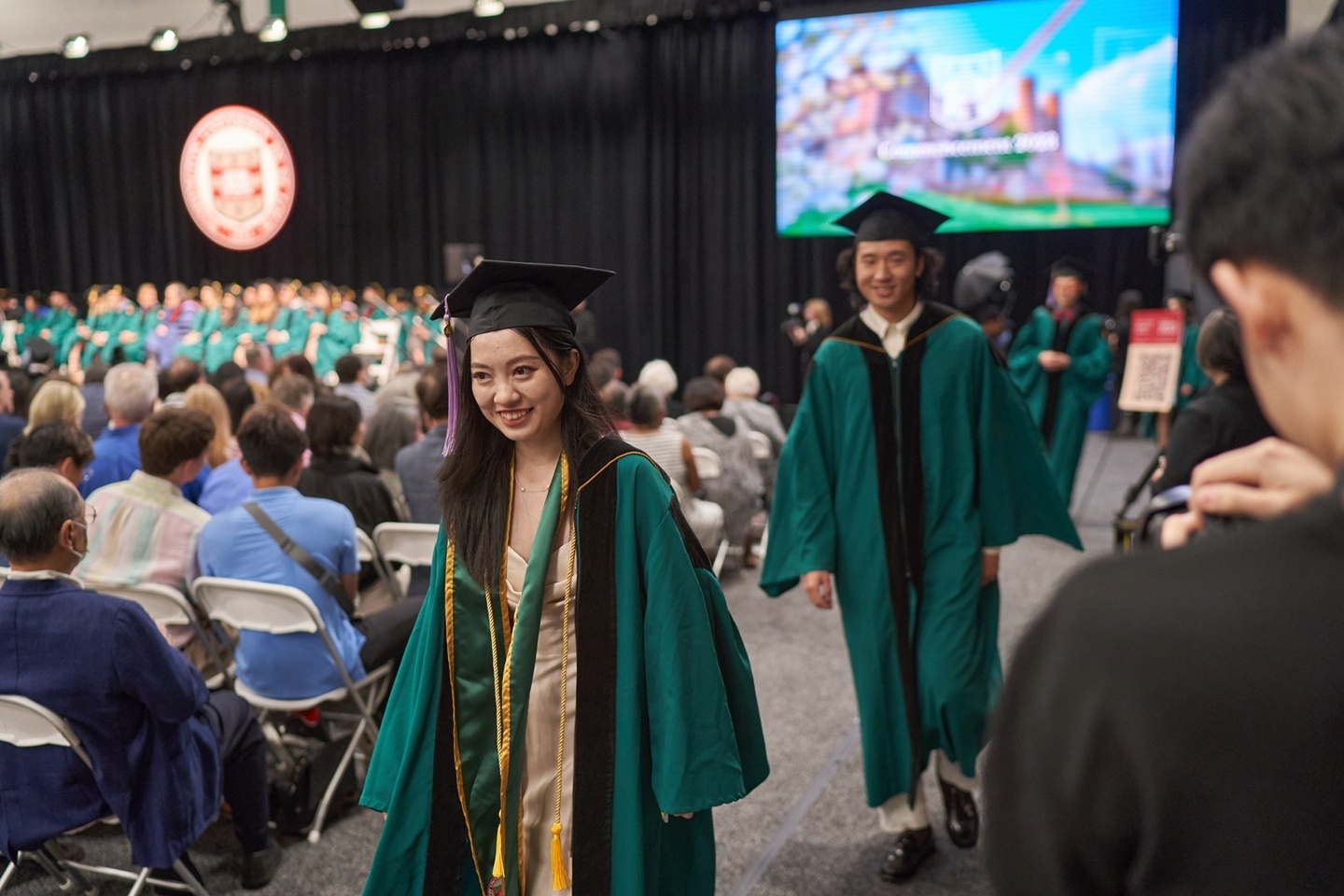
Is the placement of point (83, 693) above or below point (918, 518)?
below

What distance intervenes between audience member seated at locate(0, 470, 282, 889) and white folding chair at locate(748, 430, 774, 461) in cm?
414

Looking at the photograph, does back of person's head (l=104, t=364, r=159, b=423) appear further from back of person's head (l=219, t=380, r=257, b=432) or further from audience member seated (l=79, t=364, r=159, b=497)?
back of person's head (l=219, t=380, r=257, b=432)

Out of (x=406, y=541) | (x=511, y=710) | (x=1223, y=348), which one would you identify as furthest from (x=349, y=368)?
(x=511, y=710)

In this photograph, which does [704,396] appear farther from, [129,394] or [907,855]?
[907,855]

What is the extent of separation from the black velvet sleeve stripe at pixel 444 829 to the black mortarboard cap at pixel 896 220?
1.71 meters

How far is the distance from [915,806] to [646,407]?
2.53m

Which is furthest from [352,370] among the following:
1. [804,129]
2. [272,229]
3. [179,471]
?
[272,229]

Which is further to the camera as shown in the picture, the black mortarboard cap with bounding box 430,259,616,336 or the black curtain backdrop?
the black curtain backdrop

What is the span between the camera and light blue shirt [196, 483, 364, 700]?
312 centimetres

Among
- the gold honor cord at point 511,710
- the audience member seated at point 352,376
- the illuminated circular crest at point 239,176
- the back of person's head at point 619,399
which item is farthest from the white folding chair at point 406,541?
the illuminated circular crest at point 239,176

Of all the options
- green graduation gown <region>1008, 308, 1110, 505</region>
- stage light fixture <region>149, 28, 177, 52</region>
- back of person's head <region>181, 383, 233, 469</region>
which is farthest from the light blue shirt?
stage light fixture <region>149, 28, 177, 52</region>

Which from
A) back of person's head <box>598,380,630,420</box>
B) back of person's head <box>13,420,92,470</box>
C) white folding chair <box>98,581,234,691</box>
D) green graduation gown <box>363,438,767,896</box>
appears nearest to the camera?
green graduation gown <box>363,438,767,896</box>

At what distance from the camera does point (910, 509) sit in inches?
112

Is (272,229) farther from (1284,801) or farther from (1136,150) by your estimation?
(1284,801)
